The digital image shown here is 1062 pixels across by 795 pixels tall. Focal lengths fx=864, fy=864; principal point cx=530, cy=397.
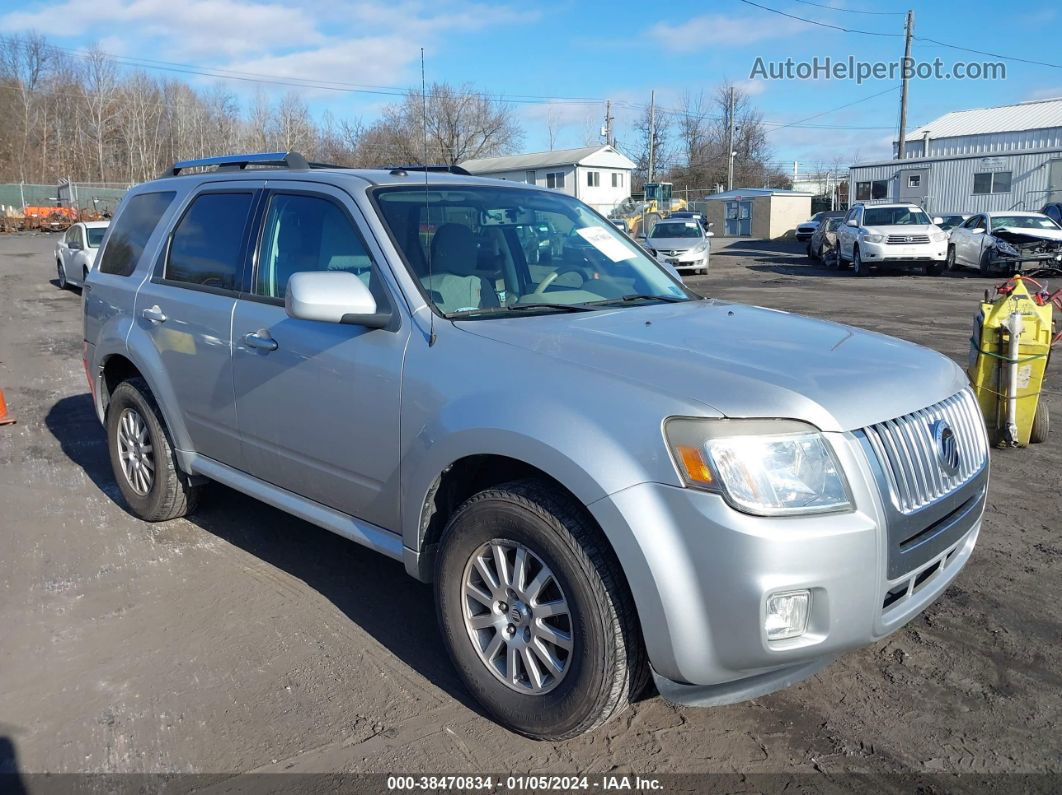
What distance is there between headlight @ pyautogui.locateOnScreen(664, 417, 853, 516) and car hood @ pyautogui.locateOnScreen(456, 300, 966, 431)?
5 centimetres

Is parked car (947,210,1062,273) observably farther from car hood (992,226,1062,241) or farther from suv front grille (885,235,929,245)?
suv front grille (885,235,929,245)

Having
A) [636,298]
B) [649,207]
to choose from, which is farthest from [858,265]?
[649,207]

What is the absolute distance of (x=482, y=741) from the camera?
119 inches

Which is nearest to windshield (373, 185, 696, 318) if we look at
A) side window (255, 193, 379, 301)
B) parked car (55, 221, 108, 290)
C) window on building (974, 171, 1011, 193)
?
side window (255, 193, 379, 301)

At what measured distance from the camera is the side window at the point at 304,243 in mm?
3705

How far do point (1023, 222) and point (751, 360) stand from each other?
2385 cm

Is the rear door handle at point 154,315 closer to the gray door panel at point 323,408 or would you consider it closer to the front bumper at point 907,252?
the gray door panel at point 323,408

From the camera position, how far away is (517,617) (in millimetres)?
2980

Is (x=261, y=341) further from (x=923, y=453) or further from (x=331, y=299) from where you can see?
(x=923, y=453)

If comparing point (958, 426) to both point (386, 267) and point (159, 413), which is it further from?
point (159, 413)

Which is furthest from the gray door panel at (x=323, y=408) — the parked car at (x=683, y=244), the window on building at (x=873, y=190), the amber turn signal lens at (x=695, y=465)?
the window on building at (x=873, y=190)

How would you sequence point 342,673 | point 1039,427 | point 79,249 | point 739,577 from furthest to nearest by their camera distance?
point 79,249 → point 1039,427 → point 342,673 → point 739,577

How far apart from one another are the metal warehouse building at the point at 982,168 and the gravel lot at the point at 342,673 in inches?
1210

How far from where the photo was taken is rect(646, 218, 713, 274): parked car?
2359 centimetres
